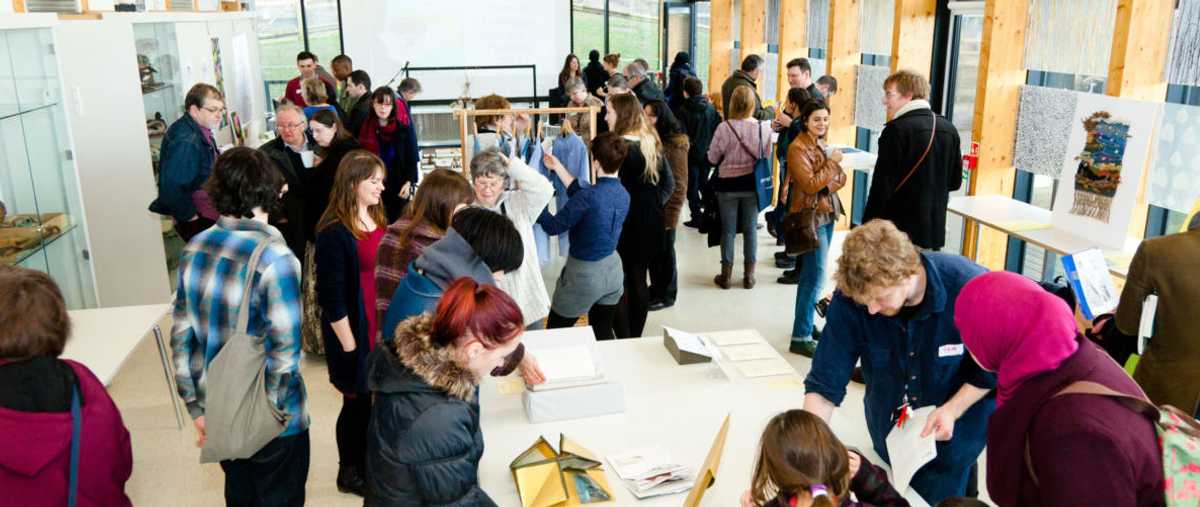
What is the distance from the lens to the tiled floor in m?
3.83

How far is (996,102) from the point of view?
5652mm

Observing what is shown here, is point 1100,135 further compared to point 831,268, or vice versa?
point 831,268

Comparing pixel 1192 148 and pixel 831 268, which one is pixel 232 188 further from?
pixel 831 268

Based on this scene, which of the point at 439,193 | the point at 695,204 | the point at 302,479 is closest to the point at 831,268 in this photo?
the point at 695,204

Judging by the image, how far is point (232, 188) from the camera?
8.29ft

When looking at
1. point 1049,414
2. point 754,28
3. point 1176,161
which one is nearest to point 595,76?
point 754,28

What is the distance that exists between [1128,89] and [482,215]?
3.70 metres

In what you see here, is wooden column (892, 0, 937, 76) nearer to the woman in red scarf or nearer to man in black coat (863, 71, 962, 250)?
man in black coat (863, 71, 962, 250)

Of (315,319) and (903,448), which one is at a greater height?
(903,448)

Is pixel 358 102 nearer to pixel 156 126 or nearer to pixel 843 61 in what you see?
pixel 156 126

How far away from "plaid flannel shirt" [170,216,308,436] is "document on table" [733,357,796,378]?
5.18 ft

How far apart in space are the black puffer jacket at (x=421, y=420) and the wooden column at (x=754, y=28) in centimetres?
839

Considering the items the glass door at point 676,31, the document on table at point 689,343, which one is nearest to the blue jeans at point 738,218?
the document on table at point 689,343

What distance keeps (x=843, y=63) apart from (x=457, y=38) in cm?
619
